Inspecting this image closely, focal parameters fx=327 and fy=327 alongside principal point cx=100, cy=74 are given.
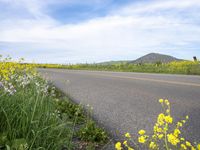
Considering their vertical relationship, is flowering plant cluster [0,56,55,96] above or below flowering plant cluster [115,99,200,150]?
above

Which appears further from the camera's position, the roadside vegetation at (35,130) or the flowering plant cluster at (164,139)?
the roadside vegetation at (35,130)

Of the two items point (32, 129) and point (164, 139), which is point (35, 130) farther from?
point (164, 139)

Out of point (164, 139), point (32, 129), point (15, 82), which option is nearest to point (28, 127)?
point (32, 129)

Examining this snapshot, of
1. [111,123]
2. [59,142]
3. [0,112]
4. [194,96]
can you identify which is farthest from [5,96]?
[194,96]

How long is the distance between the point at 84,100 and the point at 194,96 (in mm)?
2627

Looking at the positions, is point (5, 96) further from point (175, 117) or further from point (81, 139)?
point (175, 117)

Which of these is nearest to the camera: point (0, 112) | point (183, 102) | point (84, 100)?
point (0, 112)

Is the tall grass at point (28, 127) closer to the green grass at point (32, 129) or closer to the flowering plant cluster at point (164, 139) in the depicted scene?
the green grass at point (32, 129)

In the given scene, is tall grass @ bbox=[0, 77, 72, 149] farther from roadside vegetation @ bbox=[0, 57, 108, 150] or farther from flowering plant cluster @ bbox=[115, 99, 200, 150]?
flowering plant cluster @ bbox=[115, 99, 200, 150]

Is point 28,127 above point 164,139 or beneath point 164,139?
above

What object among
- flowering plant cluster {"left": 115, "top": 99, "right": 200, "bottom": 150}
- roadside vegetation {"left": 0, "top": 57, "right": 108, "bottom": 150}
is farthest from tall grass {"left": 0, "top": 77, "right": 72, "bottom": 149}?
flowering plant cluster {"left": 115, "top": 99, "right": 200, "bottom": 150}

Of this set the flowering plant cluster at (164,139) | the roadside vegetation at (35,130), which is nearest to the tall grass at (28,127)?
the roadside vegetation at (35,130)

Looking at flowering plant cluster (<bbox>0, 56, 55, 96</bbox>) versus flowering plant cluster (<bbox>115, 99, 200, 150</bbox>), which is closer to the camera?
flowering plant cluster (<bbox>115, 99, 200, 150</bbox>)

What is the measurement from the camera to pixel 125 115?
5742 mm
